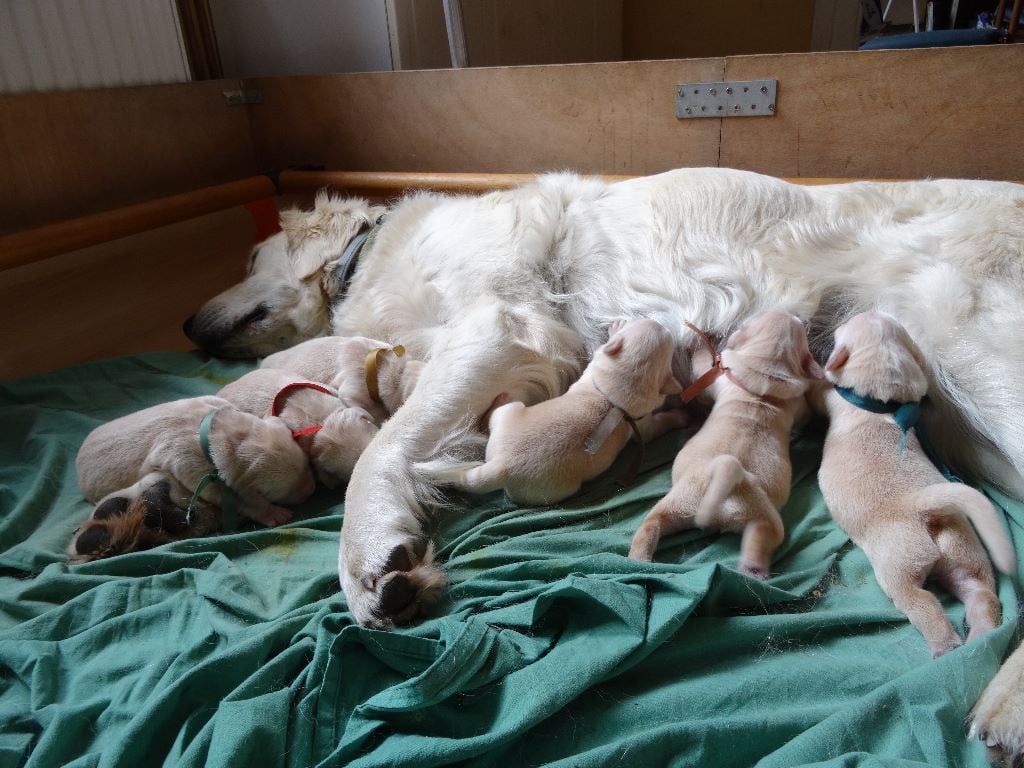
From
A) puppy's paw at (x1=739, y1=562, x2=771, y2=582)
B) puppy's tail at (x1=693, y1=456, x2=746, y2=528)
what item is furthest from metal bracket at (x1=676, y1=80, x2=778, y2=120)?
puppy's paw at (x1=739, y1=562, x2=771, y2=582)

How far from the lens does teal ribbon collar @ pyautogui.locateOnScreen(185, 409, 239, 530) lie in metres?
1.57

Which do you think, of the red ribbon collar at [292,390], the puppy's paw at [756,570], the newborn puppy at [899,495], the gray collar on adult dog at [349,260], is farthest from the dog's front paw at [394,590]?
the gray collar on adult dog at [349,260]

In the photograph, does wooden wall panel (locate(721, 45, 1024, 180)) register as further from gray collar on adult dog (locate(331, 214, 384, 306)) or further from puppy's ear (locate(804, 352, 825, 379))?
gray collar on adult dog (locate(331, 214, 384, 306))

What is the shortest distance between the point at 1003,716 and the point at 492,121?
2531 mm

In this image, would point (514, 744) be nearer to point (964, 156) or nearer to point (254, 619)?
point (254, 619)

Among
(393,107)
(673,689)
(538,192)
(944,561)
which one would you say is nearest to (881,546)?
(944,561)

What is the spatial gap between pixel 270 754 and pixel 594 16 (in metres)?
5.52

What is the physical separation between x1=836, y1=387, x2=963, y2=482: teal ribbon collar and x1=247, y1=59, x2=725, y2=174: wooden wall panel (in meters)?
1.31

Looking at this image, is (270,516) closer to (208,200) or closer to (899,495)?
(899,495)

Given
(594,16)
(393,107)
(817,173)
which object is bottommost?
(817,173)

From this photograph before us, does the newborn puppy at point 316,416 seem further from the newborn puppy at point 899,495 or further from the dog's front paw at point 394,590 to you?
the newborn puppy at point 899,495

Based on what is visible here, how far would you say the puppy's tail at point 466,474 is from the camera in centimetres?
149

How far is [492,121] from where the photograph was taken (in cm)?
284

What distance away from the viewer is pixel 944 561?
1.22 metres
